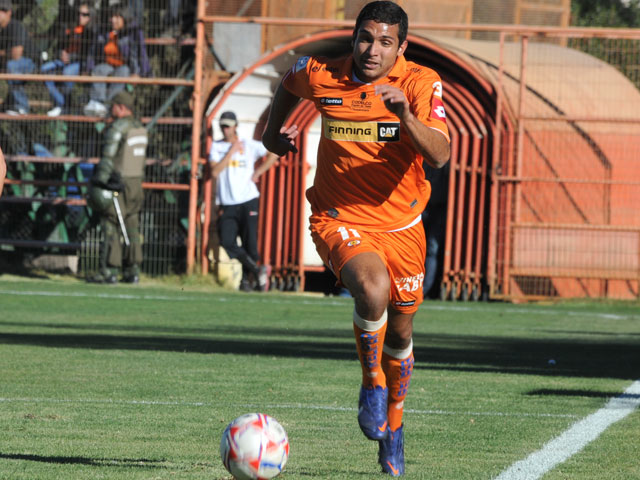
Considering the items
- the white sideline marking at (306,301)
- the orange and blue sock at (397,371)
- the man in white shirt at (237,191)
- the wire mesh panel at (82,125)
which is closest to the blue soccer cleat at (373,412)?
the orange and blue sock at (397,371)

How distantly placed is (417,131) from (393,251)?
28.0 inches

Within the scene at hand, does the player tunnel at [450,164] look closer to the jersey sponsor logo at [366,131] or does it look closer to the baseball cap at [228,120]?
the baseball cap at [228,120]

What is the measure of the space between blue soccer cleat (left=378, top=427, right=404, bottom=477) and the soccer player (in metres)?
0.16

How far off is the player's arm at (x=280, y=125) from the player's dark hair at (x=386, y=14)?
2.11ft

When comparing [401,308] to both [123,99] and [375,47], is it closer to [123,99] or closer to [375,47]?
[375,47]

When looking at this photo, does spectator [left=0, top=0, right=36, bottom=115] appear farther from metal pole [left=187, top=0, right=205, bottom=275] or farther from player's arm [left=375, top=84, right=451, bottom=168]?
player's arm [left=375, top=84, right=451, bottom=168]

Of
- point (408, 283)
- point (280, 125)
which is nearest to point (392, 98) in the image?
point (408, 283)

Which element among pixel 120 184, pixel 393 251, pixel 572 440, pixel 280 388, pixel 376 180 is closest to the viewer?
pixel 393 251

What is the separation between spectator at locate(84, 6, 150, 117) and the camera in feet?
62.7

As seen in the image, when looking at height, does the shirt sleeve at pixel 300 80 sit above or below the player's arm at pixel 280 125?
above

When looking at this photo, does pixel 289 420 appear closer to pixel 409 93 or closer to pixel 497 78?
pixel 409 93

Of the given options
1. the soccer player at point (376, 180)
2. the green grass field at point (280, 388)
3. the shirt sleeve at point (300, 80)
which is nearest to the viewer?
the green grass field at point (280, 388)

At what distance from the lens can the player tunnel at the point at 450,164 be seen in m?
18.5

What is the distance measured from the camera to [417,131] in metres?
5.34
